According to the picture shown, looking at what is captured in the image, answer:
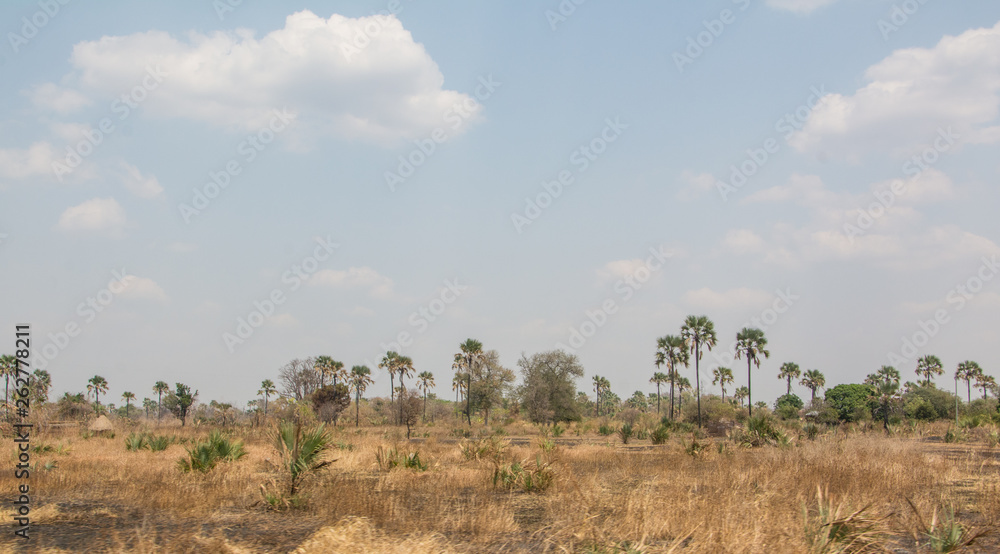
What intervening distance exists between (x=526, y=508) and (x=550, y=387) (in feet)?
200

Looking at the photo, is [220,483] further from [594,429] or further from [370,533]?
[594,429]

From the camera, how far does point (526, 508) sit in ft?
40.0

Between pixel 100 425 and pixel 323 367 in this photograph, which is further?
pixel 323 367

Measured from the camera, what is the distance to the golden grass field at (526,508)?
25.7ft

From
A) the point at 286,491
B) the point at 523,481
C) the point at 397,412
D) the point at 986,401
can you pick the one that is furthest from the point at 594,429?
the point at 986,401

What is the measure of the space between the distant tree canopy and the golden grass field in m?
52.5

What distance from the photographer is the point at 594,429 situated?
52688 mm

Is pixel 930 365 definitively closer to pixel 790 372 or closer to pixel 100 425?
pixel 790 372


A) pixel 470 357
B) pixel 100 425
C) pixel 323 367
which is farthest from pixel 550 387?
pixel 100 425

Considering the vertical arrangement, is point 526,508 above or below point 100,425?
above

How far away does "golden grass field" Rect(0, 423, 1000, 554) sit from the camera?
7836 mm

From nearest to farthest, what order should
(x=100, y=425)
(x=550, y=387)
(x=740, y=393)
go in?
(x=100, y=425) → (x=550, y=387) → (x=740, y=393)

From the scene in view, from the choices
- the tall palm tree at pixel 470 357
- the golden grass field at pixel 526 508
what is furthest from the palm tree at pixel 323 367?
the golden grass field at pixel 526 508

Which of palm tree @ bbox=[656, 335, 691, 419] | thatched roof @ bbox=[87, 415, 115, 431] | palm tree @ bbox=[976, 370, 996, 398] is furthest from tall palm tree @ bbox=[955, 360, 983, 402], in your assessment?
thatched roof @ bbox=[87, 415, 115, 431]
